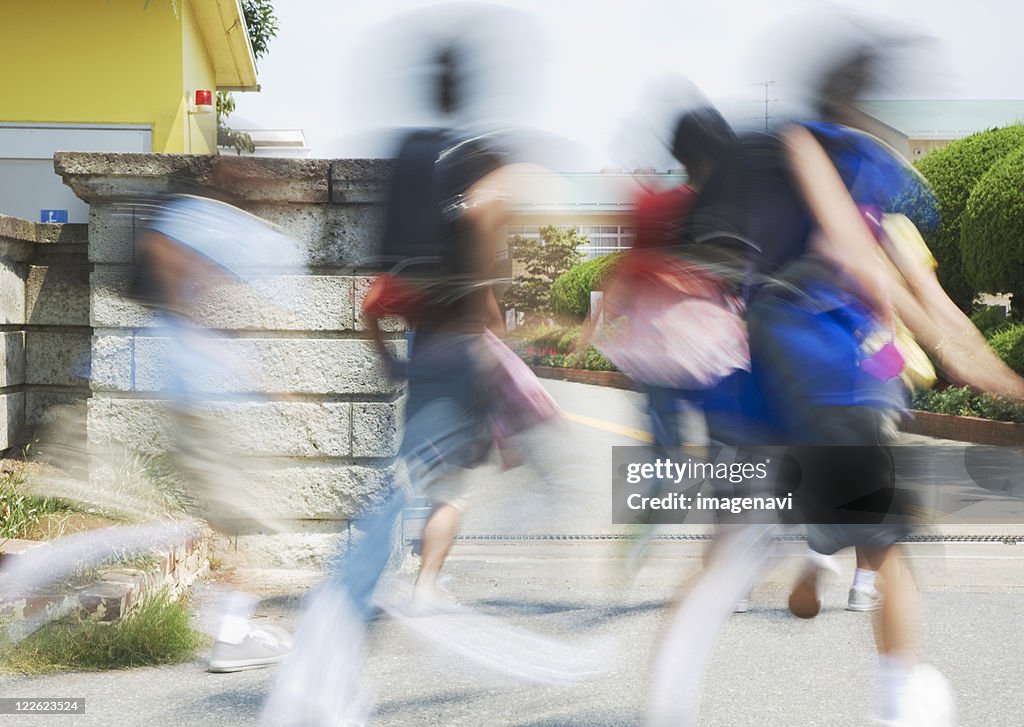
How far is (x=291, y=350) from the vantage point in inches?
205

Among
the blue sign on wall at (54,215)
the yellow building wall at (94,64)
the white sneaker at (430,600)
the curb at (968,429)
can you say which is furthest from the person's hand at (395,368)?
the curb at (968,429)

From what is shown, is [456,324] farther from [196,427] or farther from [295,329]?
[295,329]

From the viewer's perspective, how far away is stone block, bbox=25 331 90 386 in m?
5.52

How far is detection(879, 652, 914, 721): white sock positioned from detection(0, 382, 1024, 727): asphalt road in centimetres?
25

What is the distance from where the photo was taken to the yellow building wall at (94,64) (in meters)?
11.3

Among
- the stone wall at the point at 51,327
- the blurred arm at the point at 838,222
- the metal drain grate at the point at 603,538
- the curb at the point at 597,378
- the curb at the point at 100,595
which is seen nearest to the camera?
the blurred arm at the point at 838,222

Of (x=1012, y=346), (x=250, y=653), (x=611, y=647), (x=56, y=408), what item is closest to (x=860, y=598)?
(x=611, y=647)

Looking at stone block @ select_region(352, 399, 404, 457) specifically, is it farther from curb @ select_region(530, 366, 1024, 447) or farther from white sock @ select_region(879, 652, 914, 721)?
curb @ select_region(530, 366, 1024, 447)

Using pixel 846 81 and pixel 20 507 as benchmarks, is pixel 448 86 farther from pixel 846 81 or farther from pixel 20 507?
pixel 20 507

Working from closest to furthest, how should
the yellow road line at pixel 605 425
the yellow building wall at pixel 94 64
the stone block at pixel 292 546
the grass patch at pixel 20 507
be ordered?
the grass patch at pixel 20 507 → the stone block at pixel 292 546 → the yellow building wall at pixel 94 64 → the yellow road line at pixel 605 425

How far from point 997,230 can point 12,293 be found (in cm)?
1163

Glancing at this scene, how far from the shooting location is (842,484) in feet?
7.95

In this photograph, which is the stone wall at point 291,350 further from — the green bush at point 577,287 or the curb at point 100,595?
the green bush at point 577,287

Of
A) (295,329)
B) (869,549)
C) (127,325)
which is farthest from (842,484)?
(127,325)
